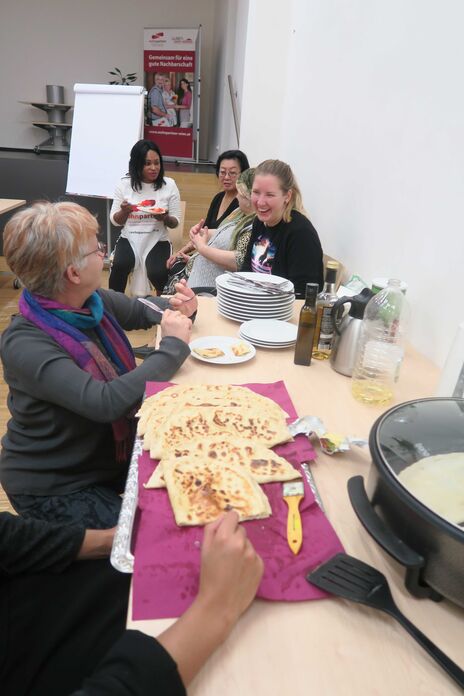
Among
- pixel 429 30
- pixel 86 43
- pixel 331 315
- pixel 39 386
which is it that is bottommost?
pixel 39 386

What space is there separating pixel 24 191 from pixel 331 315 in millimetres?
5792

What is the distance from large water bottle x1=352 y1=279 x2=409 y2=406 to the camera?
115cm

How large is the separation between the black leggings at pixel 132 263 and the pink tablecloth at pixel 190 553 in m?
3.27

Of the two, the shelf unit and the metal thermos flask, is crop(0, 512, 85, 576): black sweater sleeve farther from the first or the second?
the shelf unit

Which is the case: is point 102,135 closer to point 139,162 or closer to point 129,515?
point 139,162

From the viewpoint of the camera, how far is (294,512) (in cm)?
73

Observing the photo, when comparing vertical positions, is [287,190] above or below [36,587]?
above

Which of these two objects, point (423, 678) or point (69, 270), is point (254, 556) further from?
point (69, 270)

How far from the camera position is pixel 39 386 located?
109 centimetres

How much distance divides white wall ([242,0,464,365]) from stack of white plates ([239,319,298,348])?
1.38 ft

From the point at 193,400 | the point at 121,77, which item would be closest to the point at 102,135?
the point at 121,77

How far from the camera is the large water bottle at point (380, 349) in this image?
1.15 m

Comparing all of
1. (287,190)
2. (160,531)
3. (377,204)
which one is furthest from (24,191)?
(160,531)

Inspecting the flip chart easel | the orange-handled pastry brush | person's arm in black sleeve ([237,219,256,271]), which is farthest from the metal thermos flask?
the flip chart easel
